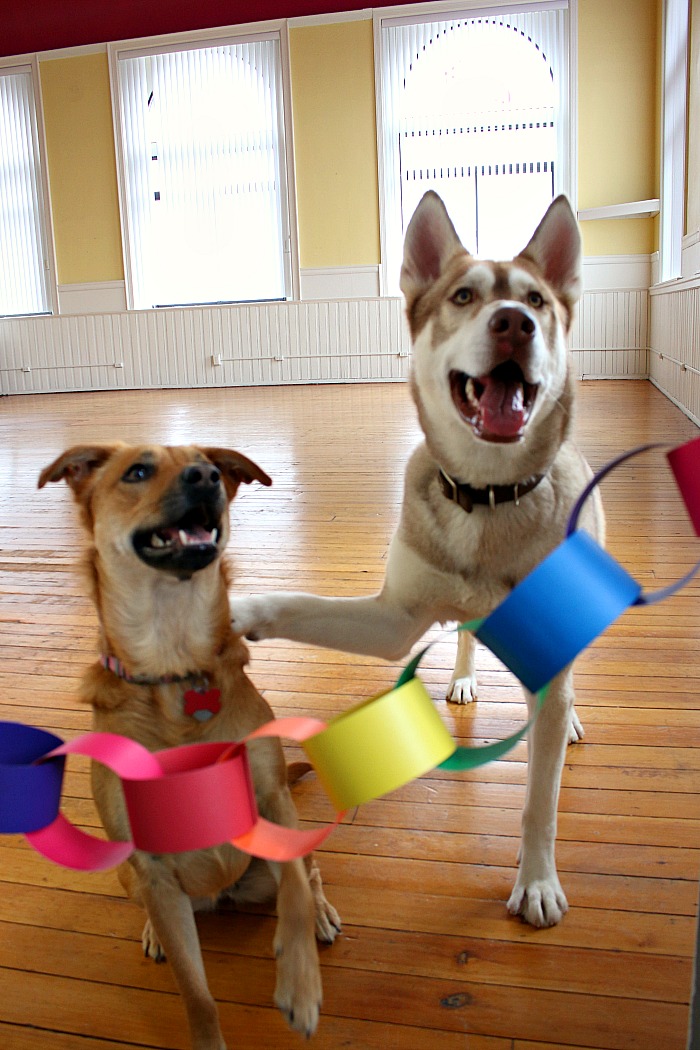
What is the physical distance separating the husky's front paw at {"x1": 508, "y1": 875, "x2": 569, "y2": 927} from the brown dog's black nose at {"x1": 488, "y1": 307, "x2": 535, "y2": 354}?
40.6 inches

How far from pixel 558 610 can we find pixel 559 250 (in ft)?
4.46

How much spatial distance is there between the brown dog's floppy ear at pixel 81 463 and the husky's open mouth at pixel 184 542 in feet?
0.80

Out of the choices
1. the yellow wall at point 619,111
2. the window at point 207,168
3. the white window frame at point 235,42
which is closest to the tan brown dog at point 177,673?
the yellow wall at point 619,111

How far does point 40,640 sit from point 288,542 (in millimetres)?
1378

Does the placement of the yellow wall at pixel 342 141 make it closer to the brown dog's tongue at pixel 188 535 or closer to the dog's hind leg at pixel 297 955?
the brown dog's tongue at pixel 188 535

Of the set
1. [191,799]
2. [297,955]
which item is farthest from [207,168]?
[191,799]

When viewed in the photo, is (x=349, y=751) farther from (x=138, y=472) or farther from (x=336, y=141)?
(x=336, y=141)

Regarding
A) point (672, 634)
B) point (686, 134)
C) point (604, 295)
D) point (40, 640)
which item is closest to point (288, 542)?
point (40, 640)

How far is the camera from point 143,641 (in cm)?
159

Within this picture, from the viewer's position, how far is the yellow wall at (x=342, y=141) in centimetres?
1104

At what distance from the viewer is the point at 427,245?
6.91 feet

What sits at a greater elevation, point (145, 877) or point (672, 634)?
point (145, 877)

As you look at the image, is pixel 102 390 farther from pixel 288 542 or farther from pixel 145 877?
pixel 145 877

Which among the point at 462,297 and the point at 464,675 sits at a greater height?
the point at 462,297
